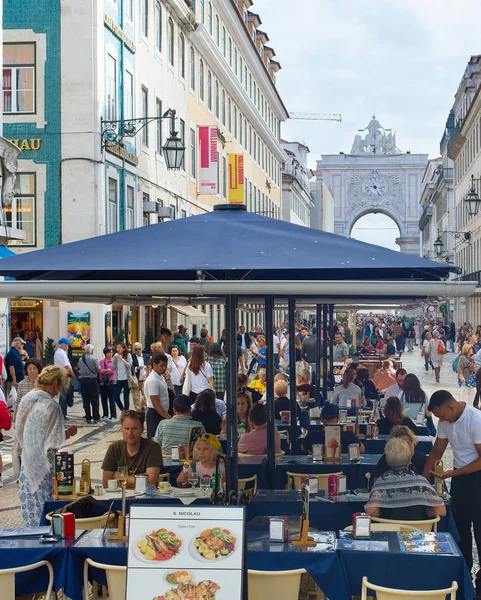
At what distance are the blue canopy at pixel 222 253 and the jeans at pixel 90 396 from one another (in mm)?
13071

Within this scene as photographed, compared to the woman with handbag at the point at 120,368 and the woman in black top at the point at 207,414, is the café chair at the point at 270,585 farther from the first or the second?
the woman with handbag at the point at 120,368

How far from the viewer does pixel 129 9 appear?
3077 centimetres

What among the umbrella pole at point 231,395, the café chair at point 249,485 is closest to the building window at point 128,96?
the café chair at point 249,485

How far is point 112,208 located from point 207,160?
1217 cm

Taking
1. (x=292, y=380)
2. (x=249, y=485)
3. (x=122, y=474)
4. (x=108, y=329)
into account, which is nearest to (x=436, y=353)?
(x=108, y=329)

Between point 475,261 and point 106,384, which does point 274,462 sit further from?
point 475,261

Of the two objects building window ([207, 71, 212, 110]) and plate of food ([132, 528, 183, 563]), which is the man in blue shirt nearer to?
plate of food ([132, 528, 183, 563])

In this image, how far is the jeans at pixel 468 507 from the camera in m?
8.45

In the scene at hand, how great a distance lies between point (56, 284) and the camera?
21.5 ft

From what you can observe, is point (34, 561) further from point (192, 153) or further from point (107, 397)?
point (192, 153)

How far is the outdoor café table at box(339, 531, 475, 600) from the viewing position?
6629 millimetres

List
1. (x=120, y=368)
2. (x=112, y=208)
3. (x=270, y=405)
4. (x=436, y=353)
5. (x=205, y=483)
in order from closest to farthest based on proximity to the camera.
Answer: (x=205, y=483) < (x=270, y=405) < (x=120, y=368) < (x=112, y=208) < (x=436, y=353)

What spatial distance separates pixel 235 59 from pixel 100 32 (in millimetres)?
25634

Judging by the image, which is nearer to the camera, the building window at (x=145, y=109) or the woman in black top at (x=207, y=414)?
the woman in black top at (x=207, y=414)
